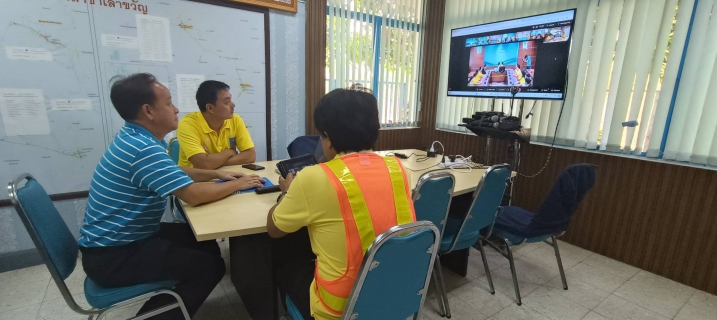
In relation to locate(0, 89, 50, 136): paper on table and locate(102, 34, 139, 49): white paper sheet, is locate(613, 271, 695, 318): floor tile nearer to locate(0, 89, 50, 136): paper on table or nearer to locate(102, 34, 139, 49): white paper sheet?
locate(102, 34, 139, 49): white paper sheet

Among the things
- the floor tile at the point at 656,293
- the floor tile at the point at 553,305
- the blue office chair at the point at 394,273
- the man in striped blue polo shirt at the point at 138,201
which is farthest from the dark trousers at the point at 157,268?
the floor tile at the point at 656,293

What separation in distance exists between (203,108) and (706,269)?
378cm

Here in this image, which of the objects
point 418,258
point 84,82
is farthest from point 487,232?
point 84,82

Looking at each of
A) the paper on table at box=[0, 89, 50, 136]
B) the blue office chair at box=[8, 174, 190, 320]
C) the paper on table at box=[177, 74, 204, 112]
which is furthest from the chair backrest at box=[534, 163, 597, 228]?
the paper on table at box=[0, 89, 50, 136]

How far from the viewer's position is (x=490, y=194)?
1.85 m

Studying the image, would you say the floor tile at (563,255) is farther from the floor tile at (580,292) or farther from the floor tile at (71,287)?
the floor tile at (71,287)

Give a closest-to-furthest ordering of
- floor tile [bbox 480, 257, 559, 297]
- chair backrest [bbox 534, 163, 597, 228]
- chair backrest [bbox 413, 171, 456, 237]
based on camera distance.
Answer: chair backrest [bbox 413, 171, 456, 237] → chair backrest [bbox 534, 163, 597, 228] → floor tile [bbox 480, 257, 559, 297]

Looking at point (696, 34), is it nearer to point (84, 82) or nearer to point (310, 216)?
point (310, 216)

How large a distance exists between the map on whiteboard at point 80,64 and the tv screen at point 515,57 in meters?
2.20

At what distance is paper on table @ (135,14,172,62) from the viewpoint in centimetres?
252

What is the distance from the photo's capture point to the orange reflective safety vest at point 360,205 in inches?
39.6

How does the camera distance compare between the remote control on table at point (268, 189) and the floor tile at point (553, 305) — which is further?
the floor tile at point (553, 305)

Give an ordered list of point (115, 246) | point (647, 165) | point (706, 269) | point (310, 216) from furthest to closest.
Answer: point (647, 165)
point (706, 269)
point (115, 246)
point (310, 216)

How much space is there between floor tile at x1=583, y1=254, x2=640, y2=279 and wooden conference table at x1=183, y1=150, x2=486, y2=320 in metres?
1.38
